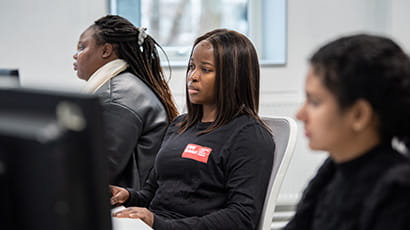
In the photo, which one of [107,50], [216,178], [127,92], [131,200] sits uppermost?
[107,50]

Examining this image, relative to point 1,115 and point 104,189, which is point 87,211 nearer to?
point 104,189

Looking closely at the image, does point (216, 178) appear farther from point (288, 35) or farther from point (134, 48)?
point (288, 35)

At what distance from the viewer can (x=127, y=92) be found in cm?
186

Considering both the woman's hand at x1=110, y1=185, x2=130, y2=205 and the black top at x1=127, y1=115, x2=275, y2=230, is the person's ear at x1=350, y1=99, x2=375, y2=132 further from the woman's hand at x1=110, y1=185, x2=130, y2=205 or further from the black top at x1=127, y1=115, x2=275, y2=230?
the woman's hand at x1=110, y1=185, x2=130, y2=205

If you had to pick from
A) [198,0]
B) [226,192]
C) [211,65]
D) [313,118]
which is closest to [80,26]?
[198,0]

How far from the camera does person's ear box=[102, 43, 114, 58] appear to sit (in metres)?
2.06

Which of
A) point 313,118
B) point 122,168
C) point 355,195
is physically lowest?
point 122,168

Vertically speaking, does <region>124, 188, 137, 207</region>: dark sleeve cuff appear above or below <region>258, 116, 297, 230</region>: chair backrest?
below

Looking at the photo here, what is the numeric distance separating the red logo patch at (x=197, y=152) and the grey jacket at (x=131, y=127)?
34cm

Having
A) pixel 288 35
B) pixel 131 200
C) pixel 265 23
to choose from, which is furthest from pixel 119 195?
pixel 265 23

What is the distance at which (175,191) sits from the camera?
1.54 m

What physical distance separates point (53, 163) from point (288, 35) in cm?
257

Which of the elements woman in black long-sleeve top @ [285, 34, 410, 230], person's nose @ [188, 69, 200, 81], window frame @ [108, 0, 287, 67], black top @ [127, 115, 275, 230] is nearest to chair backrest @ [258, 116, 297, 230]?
black top @ [127, 115, 275, 230]

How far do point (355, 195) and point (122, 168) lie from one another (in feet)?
3.71
